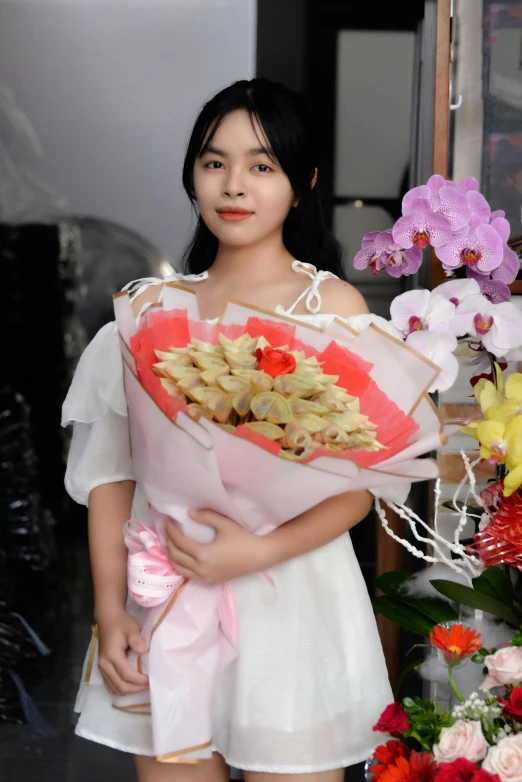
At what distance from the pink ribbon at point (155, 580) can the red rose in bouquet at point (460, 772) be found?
0.34m

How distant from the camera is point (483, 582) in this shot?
113cm

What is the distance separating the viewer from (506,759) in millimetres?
881

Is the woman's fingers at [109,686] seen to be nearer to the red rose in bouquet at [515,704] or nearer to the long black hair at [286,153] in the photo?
the red rose in bouquet at [515,704]

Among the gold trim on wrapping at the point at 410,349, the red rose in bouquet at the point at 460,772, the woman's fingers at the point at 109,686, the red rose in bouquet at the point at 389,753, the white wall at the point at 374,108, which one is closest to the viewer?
the red rose in bouquet at the point at 460,772

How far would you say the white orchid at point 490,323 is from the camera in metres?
1.18

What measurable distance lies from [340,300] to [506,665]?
555 millimetres

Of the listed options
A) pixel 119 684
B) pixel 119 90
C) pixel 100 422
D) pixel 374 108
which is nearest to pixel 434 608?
pixel 119 684

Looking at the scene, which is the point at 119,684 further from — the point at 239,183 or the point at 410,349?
the point at 239,183

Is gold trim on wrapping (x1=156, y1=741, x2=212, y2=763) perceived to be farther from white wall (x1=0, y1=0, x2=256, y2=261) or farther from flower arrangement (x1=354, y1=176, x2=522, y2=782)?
white wall (x1=0, y1=0, x2=256, y2=261)

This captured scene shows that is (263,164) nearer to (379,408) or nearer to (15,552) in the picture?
(379,408)

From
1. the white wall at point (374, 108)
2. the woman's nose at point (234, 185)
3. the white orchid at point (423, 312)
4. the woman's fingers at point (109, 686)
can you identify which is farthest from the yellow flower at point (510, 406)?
the white wall at point (374, 108)

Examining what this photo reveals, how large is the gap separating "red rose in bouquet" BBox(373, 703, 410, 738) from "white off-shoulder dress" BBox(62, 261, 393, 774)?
6.1 inches

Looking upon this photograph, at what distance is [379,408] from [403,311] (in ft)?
0.59

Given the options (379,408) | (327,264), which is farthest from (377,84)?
(379,408)
